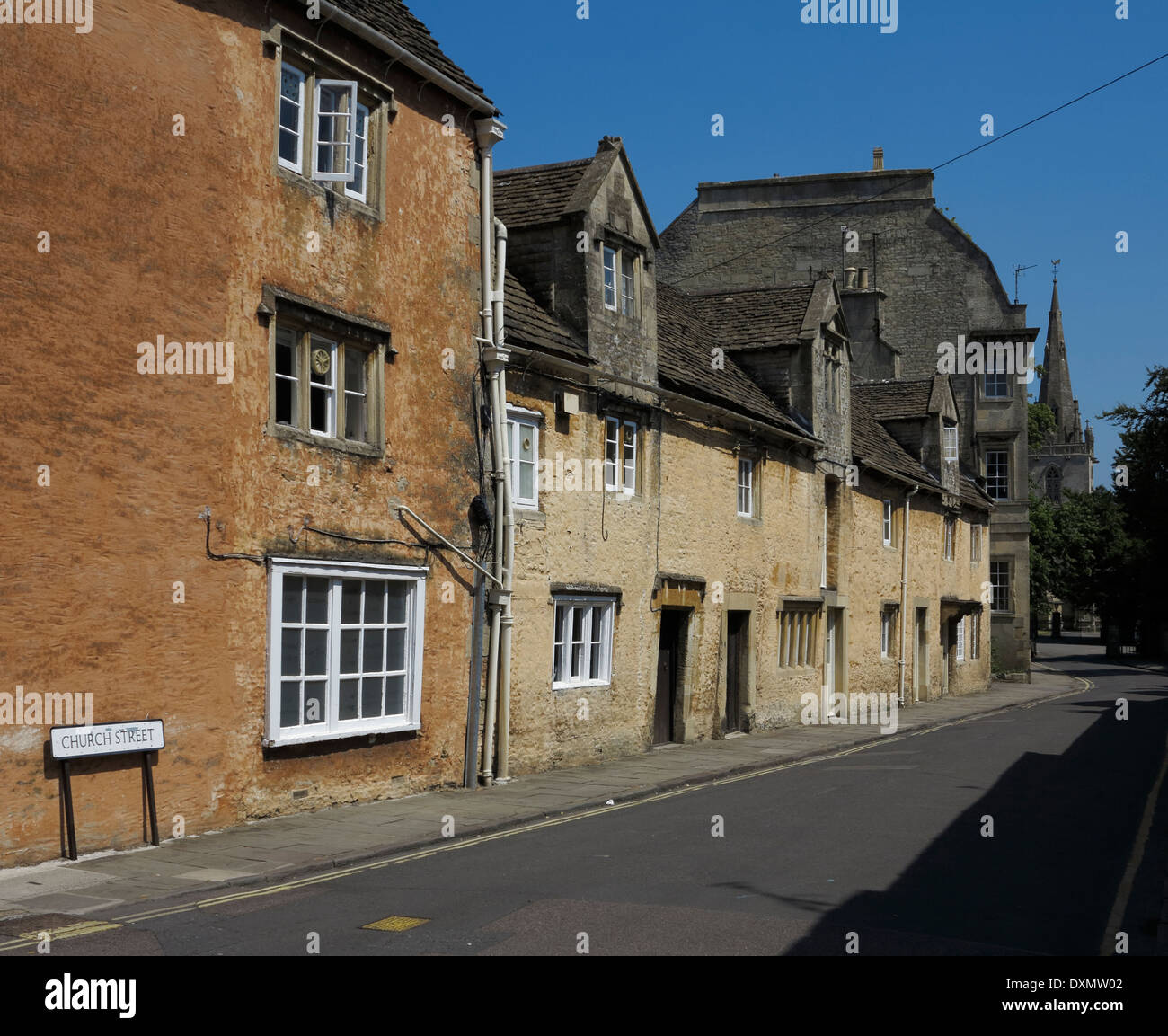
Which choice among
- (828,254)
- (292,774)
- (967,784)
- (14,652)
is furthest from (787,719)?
(828,254)

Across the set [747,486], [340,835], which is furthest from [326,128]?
[747,486]

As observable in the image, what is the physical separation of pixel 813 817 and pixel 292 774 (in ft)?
18.5

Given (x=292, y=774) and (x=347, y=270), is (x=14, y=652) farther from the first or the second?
(x=347, y=270)

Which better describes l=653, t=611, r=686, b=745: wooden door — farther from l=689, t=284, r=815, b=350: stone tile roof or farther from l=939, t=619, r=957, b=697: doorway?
l=939, t=619, r=957, b=697: doorway

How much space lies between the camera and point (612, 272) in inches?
800

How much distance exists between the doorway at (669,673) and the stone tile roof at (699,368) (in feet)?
13.5

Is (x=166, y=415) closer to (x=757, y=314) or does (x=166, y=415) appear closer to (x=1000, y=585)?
(x=757, y=314)

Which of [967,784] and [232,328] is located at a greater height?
[232,328]

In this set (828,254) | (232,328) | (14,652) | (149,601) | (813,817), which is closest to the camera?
(14,652)

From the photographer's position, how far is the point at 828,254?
44500mm

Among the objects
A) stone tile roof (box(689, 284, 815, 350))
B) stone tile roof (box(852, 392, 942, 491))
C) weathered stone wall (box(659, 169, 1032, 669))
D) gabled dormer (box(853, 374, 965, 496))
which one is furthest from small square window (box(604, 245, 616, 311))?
weathered stone wall (box(659, 169, 1032, 669))

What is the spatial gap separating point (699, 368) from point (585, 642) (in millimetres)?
7814

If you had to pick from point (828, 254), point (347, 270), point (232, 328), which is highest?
point (828, 254)

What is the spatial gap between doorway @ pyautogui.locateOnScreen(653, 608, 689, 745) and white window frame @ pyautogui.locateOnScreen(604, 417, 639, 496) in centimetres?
291
